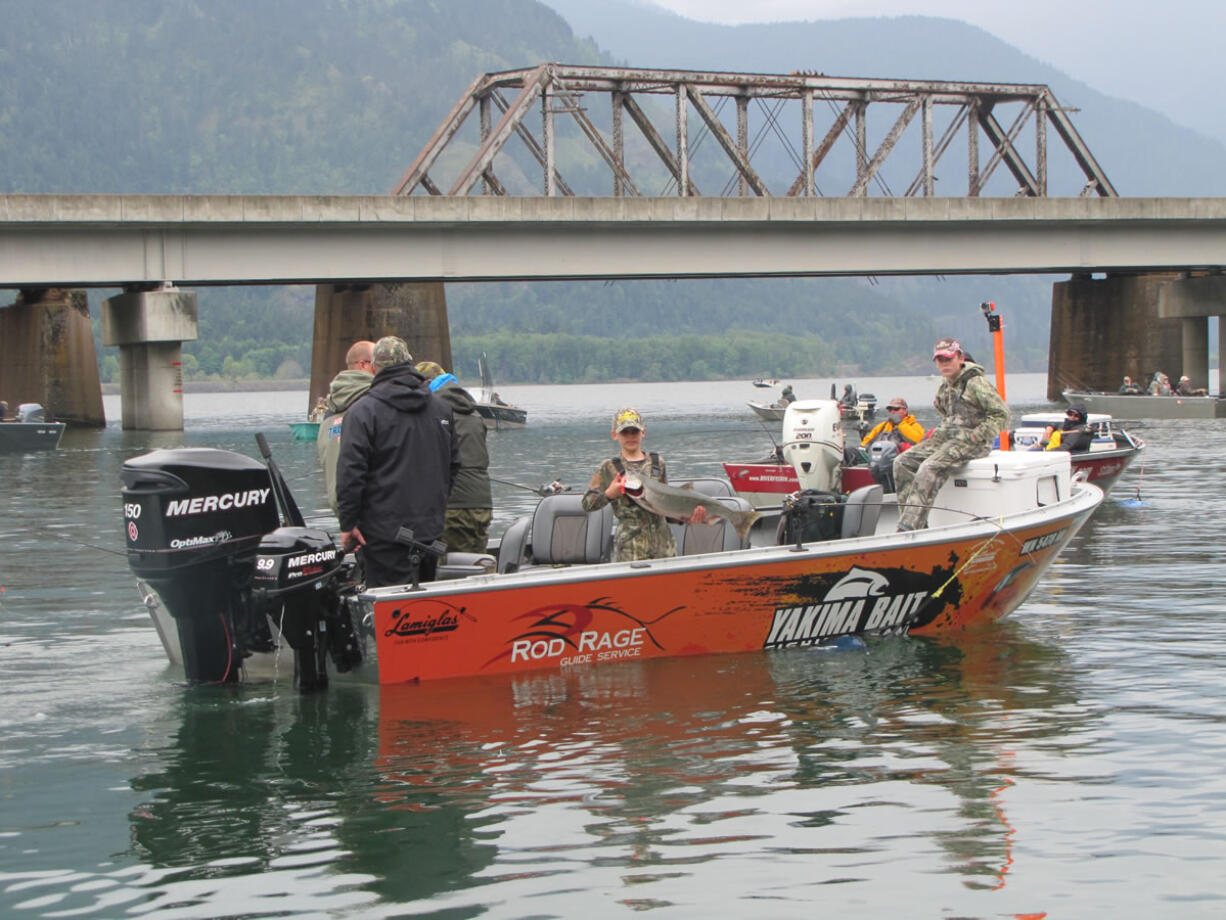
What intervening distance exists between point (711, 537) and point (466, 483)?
69.4 inches

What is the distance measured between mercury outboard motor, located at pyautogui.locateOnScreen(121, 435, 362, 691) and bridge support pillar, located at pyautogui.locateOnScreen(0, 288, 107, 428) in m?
44.9

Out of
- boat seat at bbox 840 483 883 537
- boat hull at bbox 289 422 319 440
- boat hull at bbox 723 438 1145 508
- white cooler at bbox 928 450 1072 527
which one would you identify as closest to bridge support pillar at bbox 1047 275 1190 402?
boat hull at bbox 289 422 319 440

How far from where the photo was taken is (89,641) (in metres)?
11.9

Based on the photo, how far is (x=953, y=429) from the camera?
1209cm

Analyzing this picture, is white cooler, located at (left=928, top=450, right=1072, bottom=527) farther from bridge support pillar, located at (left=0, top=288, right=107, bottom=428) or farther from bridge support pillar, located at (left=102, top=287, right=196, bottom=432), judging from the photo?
bridge support pillar, located at (left=0, top=288, right=107, bottom=428)

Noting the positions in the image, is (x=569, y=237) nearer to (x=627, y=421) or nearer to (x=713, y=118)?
(x=713, y=118)

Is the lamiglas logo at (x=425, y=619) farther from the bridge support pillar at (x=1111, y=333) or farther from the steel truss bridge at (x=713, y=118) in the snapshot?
the bridge support pillar at (x=1111, y=333)

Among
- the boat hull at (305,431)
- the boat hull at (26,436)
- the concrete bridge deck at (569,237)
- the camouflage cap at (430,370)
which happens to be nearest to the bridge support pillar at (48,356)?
the concrete bridge deck at (569,237)

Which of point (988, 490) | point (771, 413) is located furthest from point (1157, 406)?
point (988, 490)

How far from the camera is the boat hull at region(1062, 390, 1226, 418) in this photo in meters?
48.9

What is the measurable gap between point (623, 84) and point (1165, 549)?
163ft

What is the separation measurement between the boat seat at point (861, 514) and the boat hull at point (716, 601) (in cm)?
56

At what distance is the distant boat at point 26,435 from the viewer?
126 feet

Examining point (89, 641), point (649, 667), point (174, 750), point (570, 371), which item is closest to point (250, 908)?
point (174, 750)
